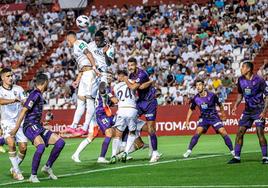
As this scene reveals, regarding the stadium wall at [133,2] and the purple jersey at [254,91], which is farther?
the stadium wall at [133,2]

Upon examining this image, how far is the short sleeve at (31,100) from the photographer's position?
15703mm

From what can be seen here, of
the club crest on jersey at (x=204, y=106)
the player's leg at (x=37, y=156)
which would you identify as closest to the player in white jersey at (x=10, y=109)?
the player's leg at (x=37, y=156)

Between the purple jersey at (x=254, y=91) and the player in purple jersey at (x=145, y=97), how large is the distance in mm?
2880

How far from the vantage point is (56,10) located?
163ft

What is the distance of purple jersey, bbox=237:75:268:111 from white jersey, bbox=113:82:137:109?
328cm

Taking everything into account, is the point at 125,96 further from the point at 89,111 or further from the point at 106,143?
the point at 106,143

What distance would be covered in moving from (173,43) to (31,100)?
25.5 metres

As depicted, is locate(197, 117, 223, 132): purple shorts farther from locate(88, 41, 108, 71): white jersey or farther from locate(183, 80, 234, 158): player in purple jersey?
locate(88, 41, 108, 71): white jersey

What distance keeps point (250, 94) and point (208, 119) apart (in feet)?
10.4

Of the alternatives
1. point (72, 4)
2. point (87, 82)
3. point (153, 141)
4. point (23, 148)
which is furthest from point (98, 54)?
point (72, 4)

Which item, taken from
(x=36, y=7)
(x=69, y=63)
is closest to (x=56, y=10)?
(x=36, y=7)

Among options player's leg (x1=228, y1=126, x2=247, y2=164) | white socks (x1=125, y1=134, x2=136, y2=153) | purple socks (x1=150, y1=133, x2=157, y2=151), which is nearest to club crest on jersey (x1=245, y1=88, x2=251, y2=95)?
player's leg (x1=228, y1=126, x2=247, y2=164)

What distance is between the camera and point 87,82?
20656mm

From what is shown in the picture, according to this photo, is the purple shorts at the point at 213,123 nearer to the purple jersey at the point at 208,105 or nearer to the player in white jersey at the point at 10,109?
the purple jersey at the point at 208,105
